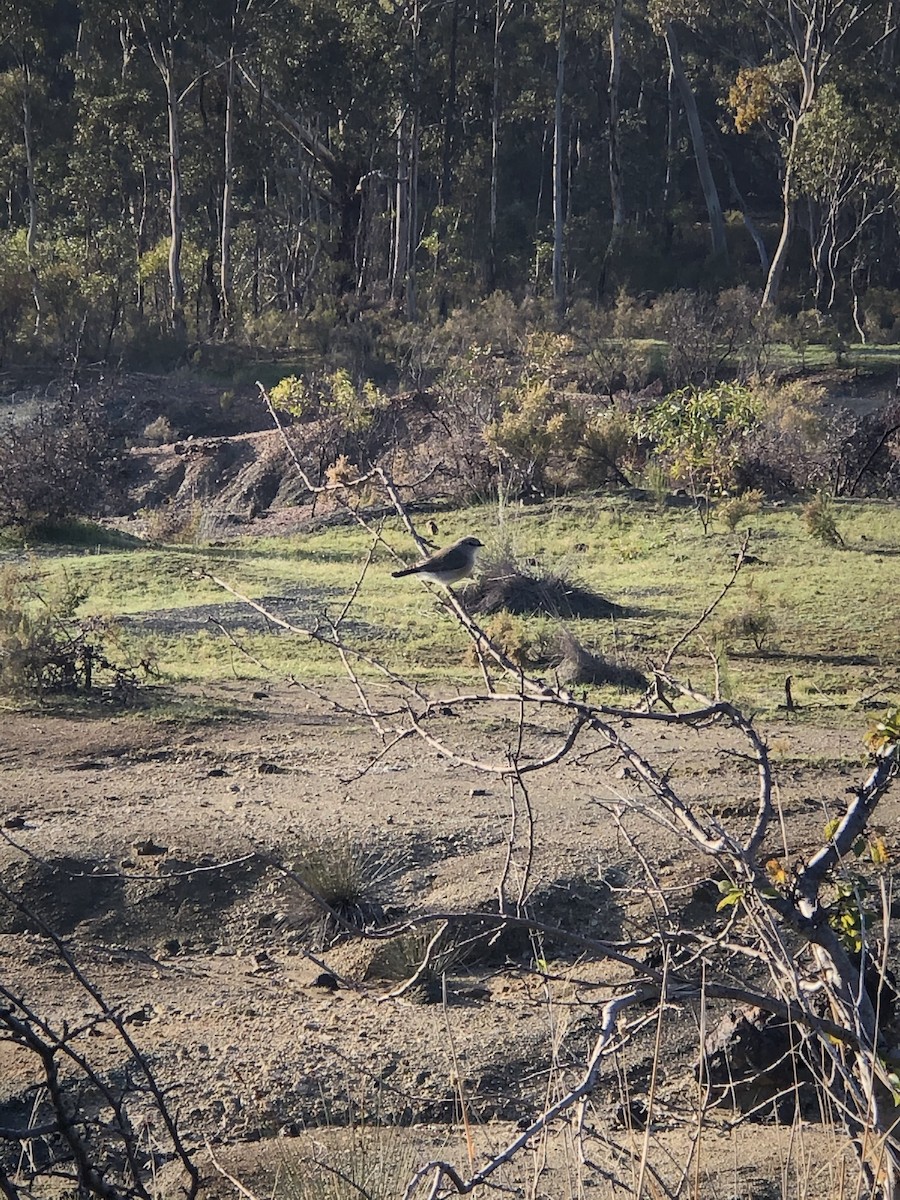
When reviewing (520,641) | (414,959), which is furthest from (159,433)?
(414,959)

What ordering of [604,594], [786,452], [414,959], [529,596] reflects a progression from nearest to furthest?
1. [414,959]
2. [529,596]
3. [604,594]
4. [786,452]

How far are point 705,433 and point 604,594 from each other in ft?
13.6

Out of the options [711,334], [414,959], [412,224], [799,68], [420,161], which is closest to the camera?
[414,959]

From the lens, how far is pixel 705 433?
54.4 feet

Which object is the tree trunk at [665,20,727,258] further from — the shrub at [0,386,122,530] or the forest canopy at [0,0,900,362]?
the shrub at [0,386,122,530]

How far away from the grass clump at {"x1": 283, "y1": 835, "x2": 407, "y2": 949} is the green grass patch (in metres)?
3.45

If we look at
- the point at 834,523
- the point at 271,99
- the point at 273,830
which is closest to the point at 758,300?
the point at 271,99

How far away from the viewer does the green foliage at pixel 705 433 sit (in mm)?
16188

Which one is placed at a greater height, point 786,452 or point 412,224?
point 412,224

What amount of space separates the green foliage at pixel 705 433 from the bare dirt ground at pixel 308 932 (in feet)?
24.7

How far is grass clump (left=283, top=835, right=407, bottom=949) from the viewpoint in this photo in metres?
6.04

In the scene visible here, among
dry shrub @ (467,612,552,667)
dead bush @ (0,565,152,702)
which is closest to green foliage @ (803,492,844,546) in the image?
dry shrub @ (467,612,552,667)

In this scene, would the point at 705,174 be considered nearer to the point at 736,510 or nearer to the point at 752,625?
the point at 736,510

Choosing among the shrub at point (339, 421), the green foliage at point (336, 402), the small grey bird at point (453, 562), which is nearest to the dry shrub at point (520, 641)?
the small grey bird at point (453, 562)
